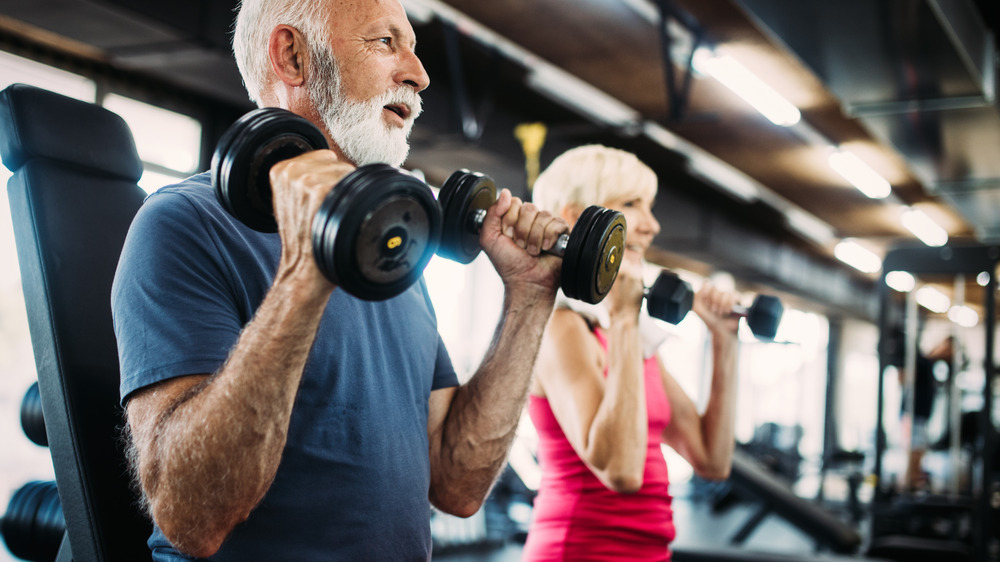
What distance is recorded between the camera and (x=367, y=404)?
3.48ft

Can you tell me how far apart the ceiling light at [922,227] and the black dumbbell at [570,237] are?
8.67 metres

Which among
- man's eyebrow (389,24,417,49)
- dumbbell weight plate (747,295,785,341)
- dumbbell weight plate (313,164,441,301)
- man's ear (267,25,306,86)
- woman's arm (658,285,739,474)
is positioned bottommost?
woman's arm (658,285,739,474)

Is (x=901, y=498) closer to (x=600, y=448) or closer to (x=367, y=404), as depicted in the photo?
(x=600, y=448)

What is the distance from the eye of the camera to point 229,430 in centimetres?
84

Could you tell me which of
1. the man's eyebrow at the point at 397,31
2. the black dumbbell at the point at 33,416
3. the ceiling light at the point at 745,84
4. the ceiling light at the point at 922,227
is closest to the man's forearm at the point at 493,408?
the man's eyebrow at the point at 397,31

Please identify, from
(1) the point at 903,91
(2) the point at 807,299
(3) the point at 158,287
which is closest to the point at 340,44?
(3) the point at 158,287

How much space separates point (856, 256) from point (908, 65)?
8205 mm

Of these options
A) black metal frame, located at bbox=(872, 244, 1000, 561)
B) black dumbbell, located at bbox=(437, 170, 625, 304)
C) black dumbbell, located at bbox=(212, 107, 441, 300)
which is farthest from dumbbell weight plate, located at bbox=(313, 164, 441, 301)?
black metal frame, located at bbox=(872, 244, 1000, 561)

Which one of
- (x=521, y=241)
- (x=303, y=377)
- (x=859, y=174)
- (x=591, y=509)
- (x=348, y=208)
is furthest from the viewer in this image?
(x=859, y=174)

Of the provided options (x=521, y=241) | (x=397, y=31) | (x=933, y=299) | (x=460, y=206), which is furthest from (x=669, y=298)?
(x=933, y=299)

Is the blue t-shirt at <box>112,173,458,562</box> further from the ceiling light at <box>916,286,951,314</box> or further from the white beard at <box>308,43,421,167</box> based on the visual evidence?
the ceiling light at <box>916,286,951,314</box>

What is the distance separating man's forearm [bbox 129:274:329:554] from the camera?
0.84 m

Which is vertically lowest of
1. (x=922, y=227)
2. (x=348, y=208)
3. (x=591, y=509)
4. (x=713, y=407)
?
(x=591, y=509)

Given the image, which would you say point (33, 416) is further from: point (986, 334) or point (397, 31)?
point (986, 334)
